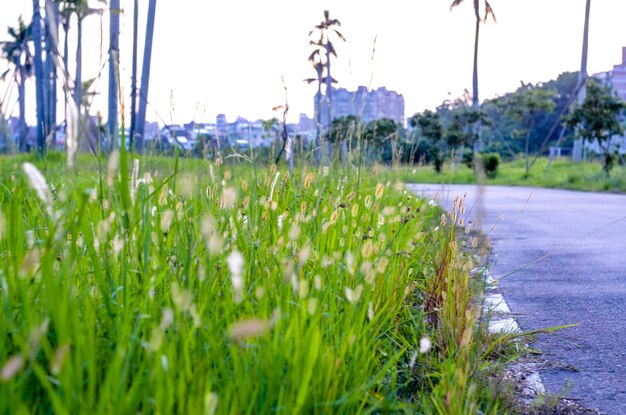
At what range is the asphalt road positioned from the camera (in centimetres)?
237

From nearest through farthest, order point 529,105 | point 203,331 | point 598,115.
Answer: point 203,331 → point 598,115 → point 529,105

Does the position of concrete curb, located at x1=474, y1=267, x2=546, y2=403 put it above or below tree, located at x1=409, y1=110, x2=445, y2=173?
below

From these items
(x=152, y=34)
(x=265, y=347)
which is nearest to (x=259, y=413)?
(x=265, y=347)

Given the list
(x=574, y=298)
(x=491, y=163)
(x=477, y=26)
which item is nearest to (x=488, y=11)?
(x=477, y=26)

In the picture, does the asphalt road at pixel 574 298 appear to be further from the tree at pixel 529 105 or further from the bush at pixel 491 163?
the tree at pixel 529 105

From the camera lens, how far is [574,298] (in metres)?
3.69

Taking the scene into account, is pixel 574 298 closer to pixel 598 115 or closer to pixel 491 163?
pixel 598 115

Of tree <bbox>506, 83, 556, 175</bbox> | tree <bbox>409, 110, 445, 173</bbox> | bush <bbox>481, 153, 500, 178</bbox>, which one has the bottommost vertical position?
bush <bbox>481, 153, 500, 178</bbox>

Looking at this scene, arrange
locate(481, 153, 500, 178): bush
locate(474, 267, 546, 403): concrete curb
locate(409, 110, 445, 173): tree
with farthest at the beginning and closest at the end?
locate(409, 110, 445, 173): tree
locate(481, 153, 500, 178): bush
locate(474, 267, 546, 403): concrete curb

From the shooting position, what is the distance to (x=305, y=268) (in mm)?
2652

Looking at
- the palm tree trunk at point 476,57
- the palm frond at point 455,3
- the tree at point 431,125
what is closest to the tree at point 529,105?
the tree at point 431,125

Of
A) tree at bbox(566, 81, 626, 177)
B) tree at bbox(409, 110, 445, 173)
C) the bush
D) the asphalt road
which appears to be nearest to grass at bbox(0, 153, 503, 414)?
the asphalt road

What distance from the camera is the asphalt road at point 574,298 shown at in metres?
2.37

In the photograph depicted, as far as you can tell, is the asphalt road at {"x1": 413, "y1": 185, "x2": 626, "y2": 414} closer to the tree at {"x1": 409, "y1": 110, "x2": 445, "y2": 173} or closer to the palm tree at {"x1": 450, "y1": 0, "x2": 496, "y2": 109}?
the tree at {"x1": 409, "y1": 110, "x2": 445, "y2": 173}
